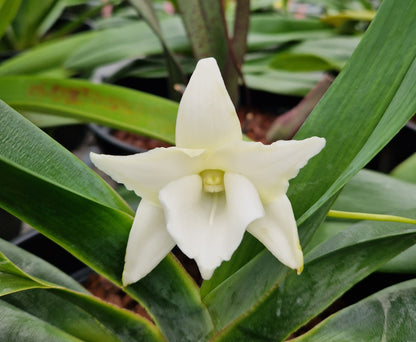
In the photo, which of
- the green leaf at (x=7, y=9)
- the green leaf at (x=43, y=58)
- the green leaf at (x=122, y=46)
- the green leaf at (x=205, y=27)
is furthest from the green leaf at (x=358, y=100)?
the green leaf at (x=43, y=58)

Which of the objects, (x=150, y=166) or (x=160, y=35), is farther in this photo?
(x=160, y=35)

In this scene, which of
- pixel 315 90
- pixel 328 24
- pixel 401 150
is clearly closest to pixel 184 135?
pixel 315 90

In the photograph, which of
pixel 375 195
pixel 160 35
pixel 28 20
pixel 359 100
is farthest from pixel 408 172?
Result: pixel 28 20

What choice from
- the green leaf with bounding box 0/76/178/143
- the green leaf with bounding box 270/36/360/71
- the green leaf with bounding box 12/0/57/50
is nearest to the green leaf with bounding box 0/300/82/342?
the green leaf with bounding box 0/76/178/143

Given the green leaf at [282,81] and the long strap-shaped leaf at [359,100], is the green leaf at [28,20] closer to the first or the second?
the green leaf at [282,81]

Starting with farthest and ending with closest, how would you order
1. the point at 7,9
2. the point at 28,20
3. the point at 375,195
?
the point at 28,20, the point at 7,9, the point at 375,195

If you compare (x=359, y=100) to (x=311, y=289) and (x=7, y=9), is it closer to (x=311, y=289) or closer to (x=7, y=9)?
(x=311, y=289)
